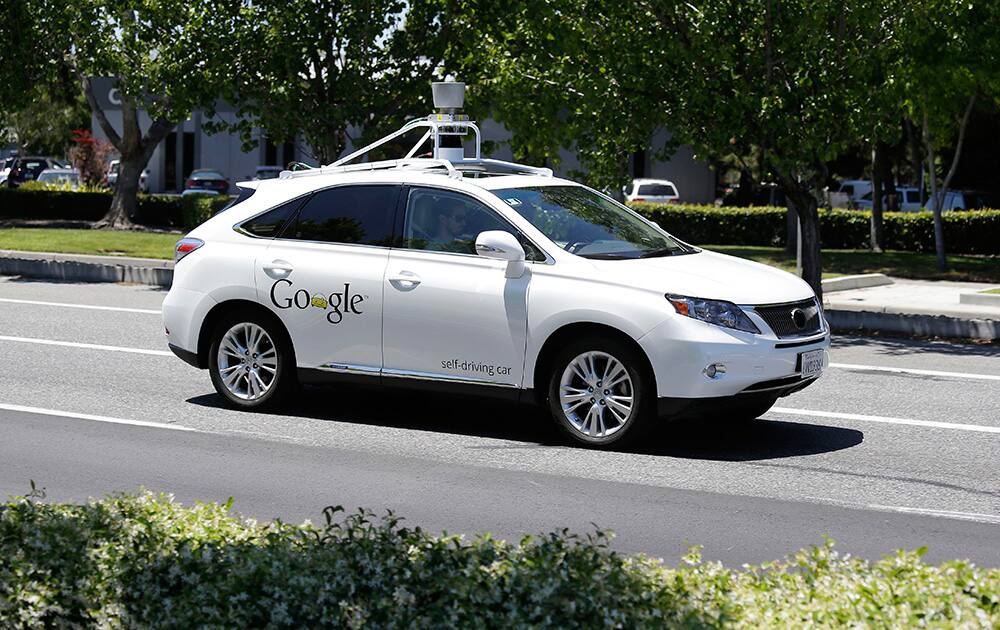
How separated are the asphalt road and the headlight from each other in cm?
87

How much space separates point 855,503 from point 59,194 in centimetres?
3283

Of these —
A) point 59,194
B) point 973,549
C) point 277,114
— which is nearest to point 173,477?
point 973,549

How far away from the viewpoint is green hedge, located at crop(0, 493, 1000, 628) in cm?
417

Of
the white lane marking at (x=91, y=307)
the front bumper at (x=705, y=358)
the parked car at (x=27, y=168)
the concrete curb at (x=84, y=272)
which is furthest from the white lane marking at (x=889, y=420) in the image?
the parked car at (x=27, y=168)

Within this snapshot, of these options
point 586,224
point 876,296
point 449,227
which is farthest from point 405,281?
point 876,296

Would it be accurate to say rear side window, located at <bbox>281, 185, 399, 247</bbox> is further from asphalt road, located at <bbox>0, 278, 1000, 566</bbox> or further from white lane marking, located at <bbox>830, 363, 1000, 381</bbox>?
A: white lane marking, located at <bbox>830, 363, 1000, 381</bbox>

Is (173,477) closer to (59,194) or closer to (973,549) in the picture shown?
(973,549)

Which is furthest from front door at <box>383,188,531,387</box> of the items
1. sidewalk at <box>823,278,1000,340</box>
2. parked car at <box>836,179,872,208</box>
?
parked car at <box>836,179,872,208</box>

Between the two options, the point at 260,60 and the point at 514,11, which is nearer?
the point at 514,11

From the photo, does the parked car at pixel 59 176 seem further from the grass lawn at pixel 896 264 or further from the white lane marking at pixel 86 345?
the white lane marking at pixel 86 345

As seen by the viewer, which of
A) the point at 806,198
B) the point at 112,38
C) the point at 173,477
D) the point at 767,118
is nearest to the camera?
the point at 173,477

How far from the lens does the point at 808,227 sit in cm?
1756

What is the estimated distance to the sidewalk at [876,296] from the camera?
15898 millimetres

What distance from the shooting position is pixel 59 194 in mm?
37375
